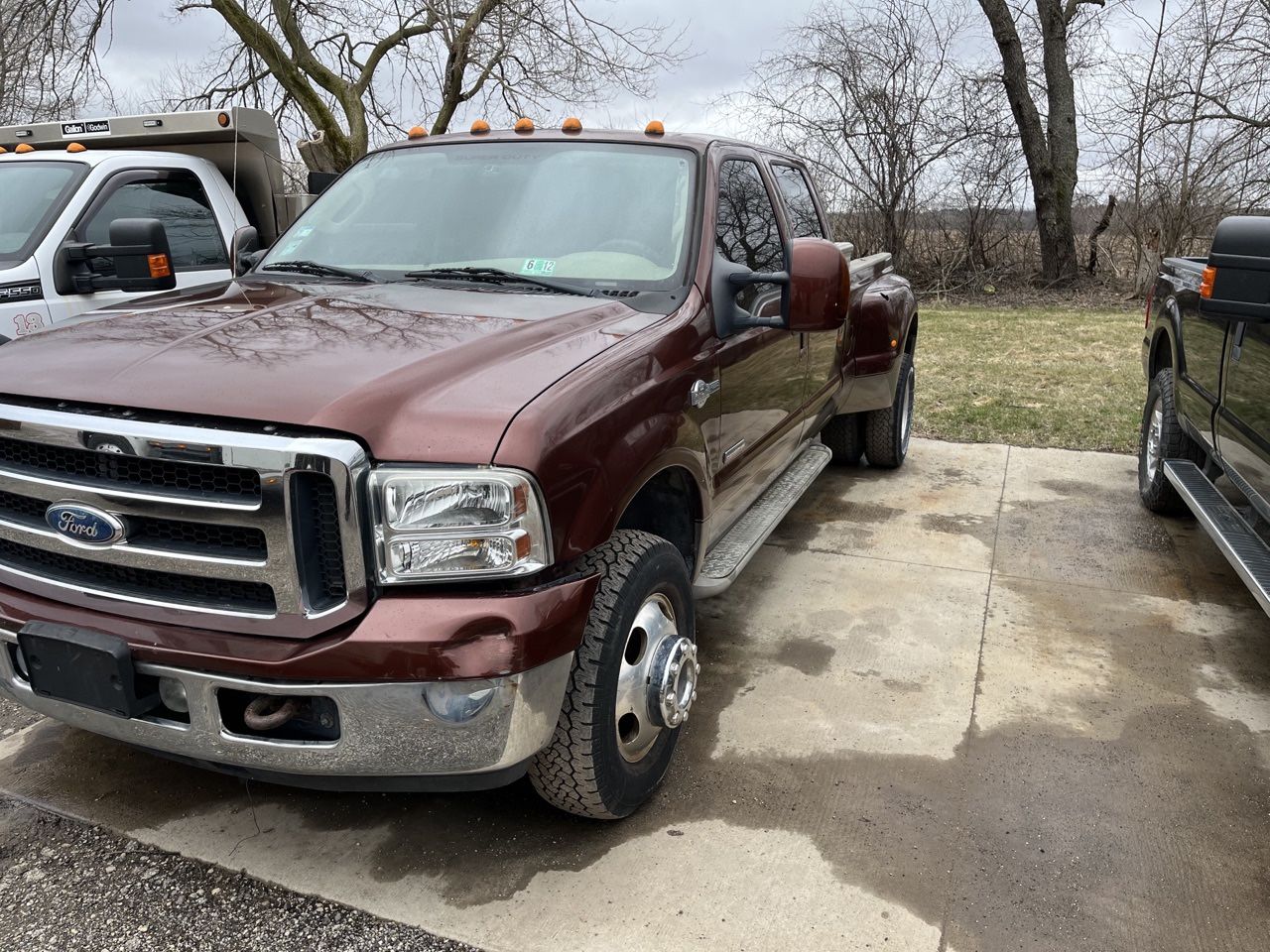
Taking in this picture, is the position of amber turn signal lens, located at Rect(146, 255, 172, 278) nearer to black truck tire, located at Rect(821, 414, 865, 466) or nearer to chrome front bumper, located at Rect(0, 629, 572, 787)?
chrome front bumper, located at Rect(0, 629, 572, 787)

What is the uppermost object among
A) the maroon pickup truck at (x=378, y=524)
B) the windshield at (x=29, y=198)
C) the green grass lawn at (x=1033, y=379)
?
the windshield at (x=29, y=198)

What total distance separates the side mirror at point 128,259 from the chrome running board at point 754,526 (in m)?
2.98

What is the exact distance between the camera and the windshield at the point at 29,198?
5.28m

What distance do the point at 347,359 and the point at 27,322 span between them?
11.4ft

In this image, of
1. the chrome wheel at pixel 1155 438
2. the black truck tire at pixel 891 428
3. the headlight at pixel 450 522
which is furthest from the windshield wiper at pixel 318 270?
the chrome wheel at pixel 1155 438

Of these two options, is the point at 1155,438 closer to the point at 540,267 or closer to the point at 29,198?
the point at 540,267

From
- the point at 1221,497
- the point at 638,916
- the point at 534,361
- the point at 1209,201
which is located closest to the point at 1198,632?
the point at 1221,497

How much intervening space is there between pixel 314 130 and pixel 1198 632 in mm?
17639

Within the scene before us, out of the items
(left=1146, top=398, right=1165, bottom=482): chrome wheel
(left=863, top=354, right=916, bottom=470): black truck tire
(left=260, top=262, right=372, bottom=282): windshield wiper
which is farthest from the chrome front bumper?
→ (left=863, top=354, right=916, bottom=470): black truck tire

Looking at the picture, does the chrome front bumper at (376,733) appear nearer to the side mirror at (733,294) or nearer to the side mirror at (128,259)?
the side mirror at (733,294)

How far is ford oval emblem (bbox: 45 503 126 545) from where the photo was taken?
7.72ft

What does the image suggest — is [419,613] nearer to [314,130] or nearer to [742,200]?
[742,200]

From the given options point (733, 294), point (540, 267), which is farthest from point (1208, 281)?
point (540, 267)

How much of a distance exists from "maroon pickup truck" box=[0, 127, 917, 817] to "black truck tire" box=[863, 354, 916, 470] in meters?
3.17
